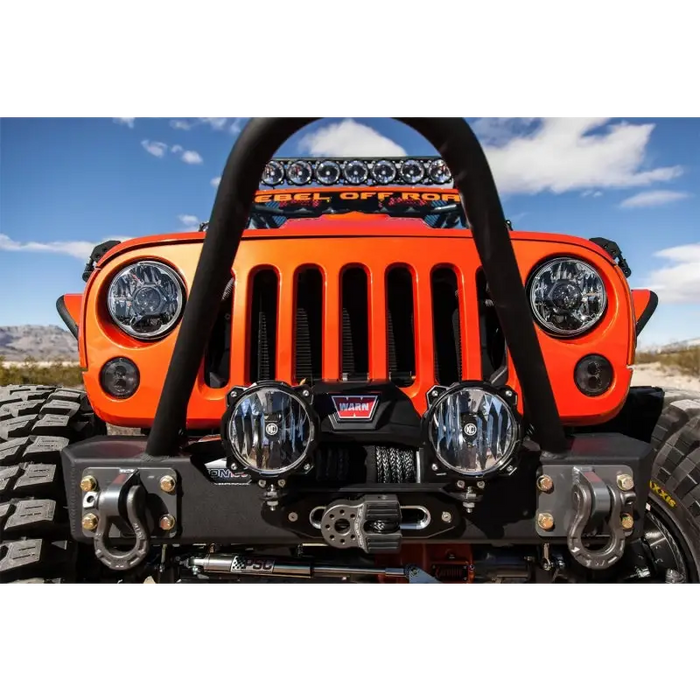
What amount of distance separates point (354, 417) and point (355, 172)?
108 inches

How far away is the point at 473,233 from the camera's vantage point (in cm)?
147

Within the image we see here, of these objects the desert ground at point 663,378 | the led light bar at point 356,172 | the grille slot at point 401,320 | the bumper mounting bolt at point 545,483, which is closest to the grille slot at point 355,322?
the grille slot at point 401,320

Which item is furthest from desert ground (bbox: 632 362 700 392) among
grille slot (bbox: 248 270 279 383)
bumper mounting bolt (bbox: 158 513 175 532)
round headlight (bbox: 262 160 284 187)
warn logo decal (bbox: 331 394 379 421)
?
bumper mounting bolt (bbox: 158 513 175 532)

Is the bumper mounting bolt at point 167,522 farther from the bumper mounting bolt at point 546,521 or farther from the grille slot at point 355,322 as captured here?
the bumper mounting bolt at point 546,521

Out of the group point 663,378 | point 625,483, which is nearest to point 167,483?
point 625,483

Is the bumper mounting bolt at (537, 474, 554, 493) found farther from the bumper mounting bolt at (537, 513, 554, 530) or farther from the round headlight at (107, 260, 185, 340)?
the round headlight at (107, 260, 185, 340)

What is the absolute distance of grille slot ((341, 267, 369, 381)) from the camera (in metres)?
2.39

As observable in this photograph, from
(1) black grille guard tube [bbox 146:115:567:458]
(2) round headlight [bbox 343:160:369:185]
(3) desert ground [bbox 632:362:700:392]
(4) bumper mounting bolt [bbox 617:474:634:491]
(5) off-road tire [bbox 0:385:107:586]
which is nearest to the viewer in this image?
(1) black grille guard tube [bbox 146:115:567:458]

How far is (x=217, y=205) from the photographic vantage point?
1.42 meters

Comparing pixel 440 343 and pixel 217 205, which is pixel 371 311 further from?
pixel 217 205

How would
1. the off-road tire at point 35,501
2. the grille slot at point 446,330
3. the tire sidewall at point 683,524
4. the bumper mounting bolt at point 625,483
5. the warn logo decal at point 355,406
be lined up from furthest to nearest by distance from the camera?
1. the grille slot at point 446,330
2. the tire sidewall at point 683,524
3. the off-road tire at point 35,501
4. the warn logo decal at point 355,406
5. the bumper mounting bolt at point 625,483

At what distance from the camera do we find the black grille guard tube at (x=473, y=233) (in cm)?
134

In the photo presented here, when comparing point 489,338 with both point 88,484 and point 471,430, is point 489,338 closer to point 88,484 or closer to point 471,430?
point 471,430

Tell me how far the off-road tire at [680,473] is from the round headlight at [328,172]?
9.04 ft
